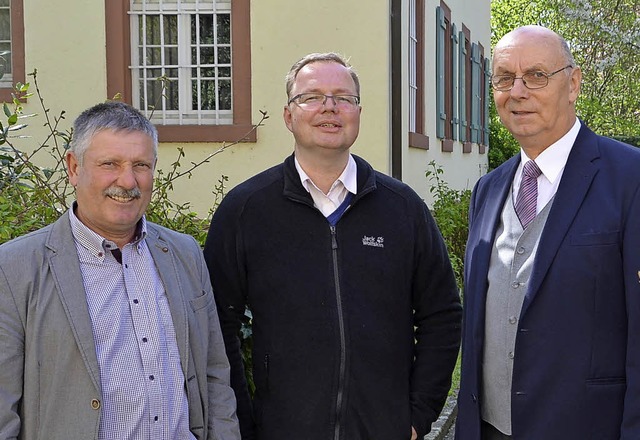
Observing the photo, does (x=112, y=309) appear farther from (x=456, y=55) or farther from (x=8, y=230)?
(x=456, y=55)

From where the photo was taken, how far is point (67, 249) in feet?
11.9

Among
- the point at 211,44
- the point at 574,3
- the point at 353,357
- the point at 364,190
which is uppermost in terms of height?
the point at 574,3

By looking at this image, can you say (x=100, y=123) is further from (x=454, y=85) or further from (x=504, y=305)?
(x=454, y=85)

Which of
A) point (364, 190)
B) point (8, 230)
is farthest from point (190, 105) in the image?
point (364, 190)

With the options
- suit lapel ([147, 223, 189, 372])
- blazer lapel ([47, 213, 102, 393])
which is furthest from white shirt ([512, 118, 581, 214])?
blazer lapel ([47, 213, 102, 393])

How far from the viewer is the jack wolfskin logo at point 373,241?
4.25 m

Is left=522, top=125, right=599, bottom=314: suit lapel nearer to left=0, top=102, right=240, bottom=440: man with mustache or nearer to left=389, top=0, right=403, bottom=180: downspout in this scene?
left=0, top=102, right=240, bottom=440: man with mustache

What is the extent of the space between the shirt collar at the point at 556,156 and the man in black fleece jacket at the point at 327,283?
0.58m

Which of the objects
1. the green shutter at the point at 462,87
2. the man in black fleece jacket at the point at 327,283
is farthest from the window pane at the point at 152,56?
the green shutter at the point at 462,87

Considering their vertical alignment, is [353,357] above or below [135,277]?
below

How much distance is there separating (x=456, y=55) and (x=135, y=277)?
49.0ft

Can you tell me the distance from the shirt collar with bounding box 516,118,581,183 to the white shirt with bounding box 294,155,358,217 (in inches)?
29.6

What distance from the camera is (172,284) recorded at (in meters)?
3.79

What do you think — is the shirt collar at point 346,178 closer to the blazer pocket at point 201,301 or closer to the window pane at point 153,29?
the blazer pocket at point 201,301
